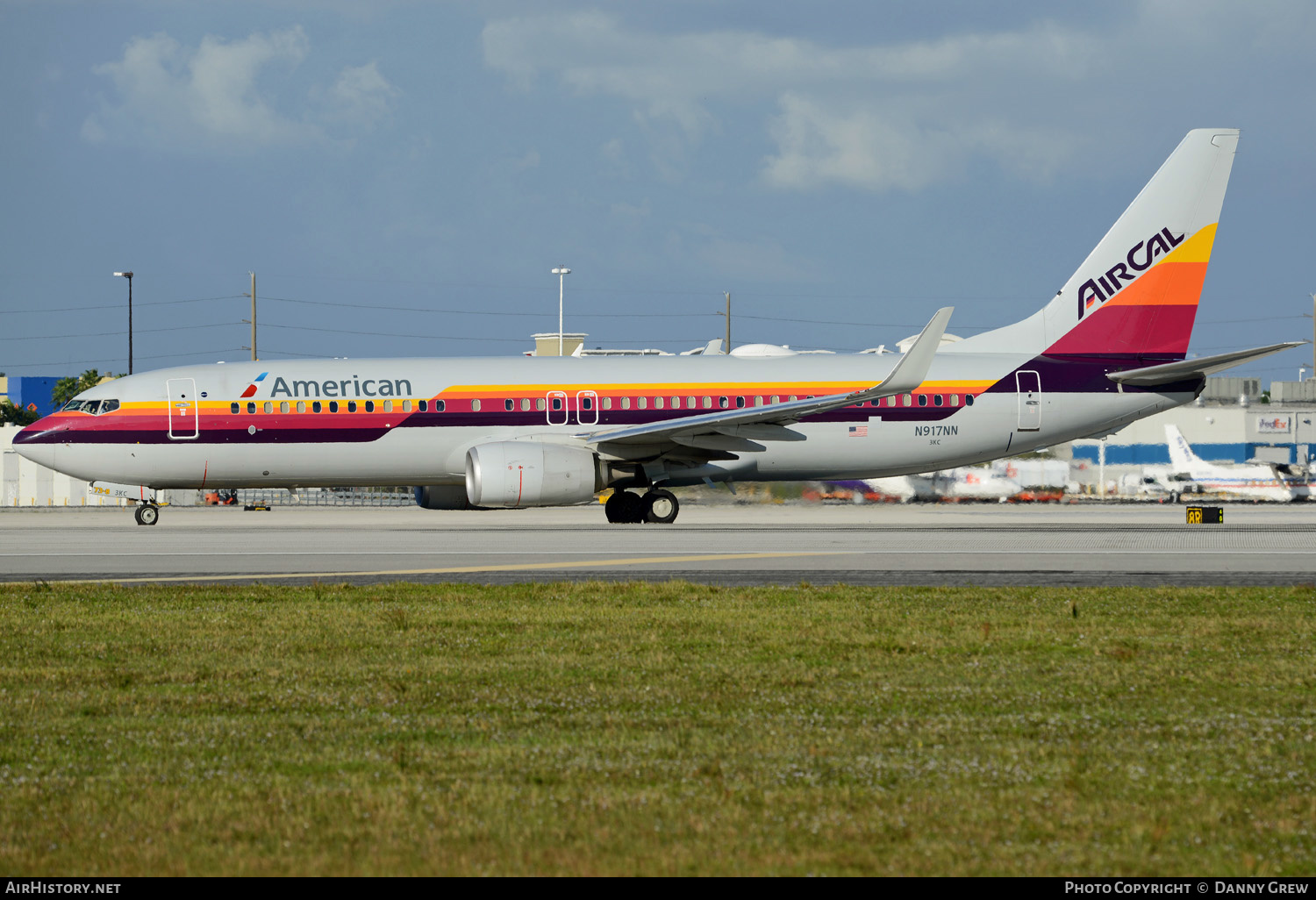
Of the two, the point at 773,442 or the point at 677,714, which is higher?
the point at 773,442

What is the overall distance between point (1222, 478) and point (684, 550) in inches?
1520

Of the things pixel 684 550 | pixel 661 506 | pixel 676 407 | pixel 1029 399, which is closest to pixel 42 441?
pixel 661 506

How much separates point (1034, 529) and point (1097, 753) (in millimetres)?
20771

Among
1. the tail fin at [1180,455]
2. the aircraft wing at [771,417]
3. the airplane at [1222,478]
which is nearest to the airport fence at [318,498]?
the aircraft wing at [771,417]

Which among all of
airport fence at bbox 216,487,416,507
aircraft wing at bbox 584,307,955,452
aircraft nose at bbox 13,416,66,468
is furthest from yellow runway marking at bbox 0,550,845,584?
airport fence at bbox 216,487,416,507

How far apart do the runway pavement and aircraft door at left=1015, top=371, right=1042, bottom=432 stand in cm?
240

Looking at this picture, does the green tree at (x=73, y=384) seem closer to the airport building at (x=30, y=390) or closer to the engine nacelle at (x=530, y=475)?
the airport building at (x=30, y=390)

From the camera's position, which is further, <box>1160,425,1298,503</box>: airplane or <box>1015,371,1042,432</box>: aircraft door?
<box>1160,425,1298,503</box>: airplane

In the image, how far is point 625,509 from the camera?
30.0 m

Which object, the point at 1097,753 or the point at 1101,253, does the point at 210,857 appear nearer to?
the point at 1097,753

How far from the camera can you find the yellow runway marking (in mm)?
16219

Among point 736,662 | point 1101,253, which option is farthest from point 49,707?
point 1101,253

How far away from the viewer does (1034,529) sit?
86.7 feet

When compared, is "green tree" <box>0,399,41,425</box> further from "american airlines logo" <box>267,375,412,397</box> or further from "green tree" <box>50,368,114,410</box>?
"american airlines logo" <box>267,375,412,397</box>
